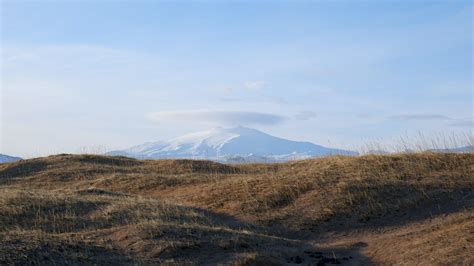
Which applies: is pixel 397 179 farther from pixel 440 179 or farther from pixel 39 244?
pixel 39 244

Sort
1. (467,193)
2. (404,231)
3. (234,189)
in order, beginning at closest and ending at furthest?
(404,231)
(467,193)
(234,189)

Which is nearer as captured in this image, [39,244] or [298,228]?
[39,244]

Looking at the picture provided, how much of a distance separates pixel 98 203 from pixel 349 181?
7363 mm

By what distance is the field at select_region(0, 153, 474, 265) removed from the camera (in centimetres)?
965

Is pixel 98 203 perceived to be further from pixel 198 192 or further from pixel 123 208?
pixel 198 192

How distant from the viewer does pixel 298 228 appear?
13070 millimetres

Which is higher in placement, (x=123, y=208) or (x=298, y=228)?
(x=123, y=208)

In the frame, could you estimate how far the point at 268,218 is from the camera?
1374 centimetres

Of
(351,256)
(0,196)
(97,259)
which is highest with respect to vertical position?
(0,196)

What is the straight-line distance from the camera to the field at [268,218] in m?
9.65

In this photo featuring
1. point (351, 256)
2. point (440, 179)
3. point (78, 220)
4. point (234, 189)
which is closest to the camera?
point (351, 256)

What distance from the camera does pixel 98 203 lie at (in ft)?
47.7

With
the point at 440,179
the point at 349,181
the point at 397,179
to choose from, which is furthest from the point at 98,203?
the point at 440,179

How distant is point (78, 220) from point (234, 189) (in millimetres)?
5113
